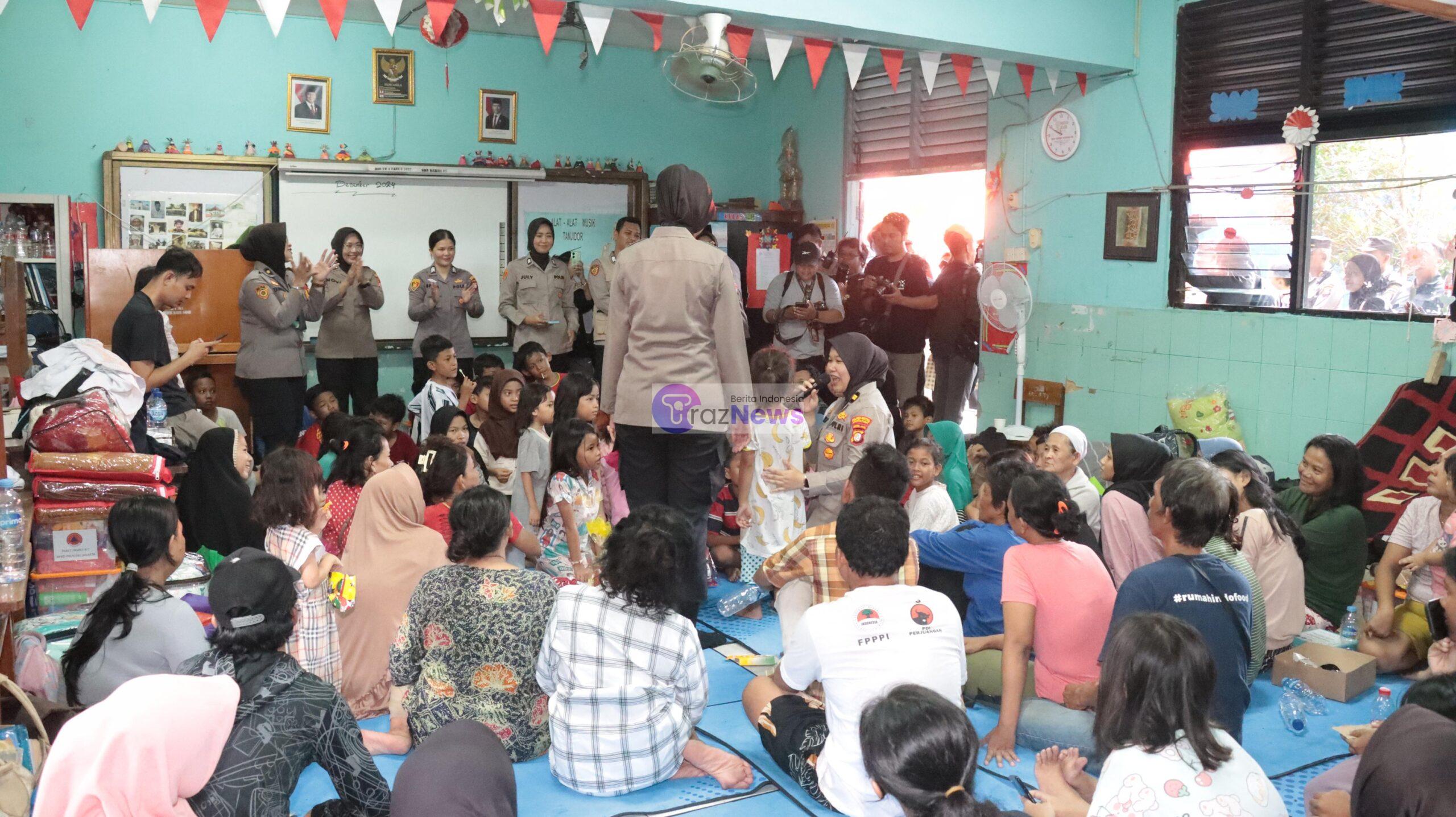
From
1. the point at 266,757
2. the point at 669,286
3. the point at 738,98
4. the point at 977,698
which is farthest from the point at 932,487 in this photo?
the point at 266,757

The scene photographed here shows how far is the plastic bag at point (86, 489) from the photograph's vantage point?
4.24 metres

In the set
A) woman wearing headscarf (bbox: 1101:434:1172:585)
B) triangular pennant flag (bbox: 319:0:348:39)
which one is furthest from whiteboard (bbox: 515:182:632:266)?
woman wearing headscarf (bbox: 1101:434:1172:585)

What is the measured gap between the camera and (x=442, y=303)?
7.65 meters

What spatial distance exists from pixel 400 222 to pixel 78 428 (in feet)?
14.4

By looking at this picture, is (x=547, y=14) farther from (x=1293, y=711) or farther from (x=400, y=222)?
(x=1293, y=711)

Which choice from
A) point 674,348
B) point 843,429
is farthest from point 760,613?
point 674,348

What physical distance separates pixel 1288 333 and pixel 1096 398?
1.25 metres

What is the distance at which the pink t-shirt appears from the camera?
3201 mm

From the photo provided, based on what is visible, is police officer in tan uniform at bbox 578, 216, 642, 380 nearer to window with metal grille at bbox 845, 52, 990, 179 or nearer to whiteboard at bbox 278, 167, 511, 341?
whiteboard at bbox 278, 167, 511, 341

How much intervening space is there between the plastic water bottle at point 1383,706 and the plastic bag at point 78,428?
468cm

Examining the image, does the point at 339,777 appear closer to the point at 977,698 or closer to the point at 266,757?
the point at 266,757

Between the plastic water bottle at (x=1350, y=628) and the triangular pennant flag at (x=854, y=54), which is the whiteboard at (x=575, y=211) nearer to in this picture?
the triangular pennant flag at (x=854, y=54)

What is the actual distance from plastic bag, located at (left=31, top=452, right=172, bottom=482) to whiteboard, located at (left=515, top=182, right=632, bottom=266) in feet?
15.3

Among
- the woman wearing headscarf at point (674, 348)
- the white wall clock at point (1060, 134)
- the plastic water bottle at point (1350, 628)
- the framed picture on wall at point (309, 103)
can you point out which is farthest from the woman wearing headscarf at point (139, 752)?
the framed picture on wall at point (309, 103)
